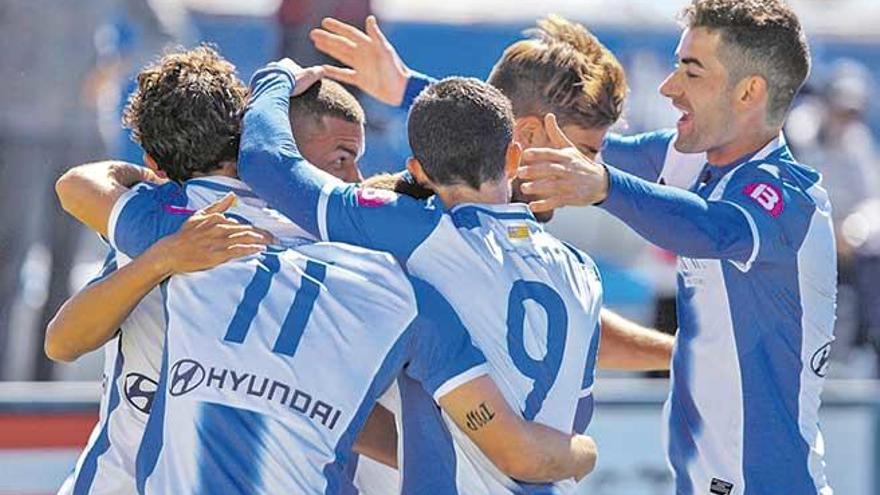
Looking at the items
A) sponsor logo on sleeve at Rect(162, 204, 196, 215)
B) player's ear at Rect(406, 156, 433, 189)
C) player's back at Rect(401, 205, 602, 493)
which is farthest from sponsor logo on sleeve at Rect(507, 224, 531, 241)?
sponsor logo on sleeve at Rect(162, 204, 196, 215)

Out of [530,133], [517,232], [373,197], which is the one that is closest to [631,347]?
[530,133]

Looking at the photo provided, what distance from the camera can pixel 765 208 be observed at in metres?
→ 4.42

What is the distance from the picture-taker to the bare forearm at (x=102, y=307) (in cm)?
381

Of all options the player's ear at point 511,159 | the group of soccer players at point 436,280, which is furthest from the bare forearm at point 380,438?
the player's ear at point 511,159

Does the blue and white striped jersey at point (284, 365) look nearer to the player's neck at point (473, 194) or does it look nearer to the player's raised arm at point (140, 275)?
the player's raised arm at point (140, 275)

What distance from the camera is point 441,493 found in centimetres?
379

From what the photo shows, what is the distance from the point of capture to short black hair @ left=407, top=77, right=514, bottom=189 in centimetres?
382

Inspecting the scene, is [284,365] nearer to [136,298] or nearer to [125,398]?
[136,298]

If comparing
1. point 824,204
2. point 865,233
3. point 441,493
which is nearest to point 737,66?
point 824,204

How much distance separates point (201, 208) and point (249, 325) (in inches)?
14.3

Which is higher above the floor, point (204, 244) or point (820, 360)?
point (204, 244)

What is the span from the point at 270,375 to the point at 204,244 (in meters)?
0.31

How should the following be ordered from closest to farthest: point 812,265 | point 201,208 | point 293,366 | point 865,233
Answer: point 293,366, point 201,208, point 812,265, point 865,233

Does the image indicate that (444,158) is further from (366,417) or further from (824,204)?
(824,204)
